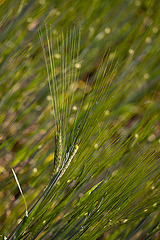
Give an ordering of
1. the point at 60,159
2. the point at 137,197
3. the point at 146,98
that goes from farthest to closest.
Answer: the point at 146,98, the point at 137,197, the point at 60,159

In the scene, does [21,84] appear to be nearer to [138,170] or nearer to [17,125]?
[17,125]

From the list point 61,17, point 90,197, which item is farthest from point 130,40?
point 90,197

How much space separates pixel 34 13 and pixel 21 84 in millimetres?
204

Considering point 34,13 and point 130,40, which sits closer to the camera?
point 34,13

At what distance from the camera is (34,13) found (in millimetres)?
849

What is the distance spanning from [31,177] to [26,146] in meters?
0.09

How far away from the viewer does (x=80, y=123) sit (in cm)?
42

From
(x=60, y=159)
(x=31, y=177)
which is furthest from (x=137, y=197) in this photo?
(x=31, y=177)

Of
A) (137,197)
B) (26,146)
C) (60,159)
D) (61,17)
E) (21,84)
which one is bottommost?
(137,197)

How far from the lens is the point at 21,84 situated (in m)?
0.82

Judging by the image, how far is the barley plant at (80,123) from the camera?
1.47 feet

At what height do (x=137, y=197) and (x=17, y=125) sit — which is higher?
(x=17, y=125)

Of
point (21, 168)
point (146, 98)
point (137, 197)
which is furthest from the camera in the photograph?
point (146, 98)

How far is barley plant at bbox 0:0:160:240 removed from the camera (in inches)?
17.7
